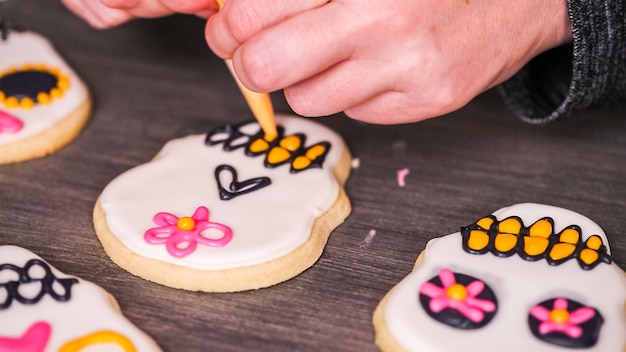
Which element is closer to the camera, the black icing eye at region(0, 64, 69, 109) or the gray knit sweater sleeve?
the gray knit sweater sleeve

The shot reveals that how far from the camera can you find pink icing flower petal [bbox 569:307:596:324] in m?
0.74

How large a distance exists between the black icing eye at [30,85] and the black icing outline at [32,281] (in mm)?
317

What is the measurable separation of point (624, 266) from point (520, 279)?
0.15 metres

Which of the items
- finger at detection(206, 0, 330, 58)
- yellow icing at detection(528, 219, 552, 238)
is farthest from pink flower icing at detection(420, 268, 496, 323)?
finger at detection(206, 0, 330, 58)

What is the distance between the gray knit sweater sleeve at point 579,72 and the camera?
95 cm

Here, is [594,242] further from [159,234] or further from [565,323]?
[159,234]

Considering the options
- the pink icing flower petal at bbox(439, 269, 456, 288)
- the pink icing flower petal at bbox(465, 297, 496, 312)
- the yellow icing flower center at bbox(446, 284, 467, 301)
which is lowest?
the pink icing flower petal at bbox(439, 269, 456, 288)

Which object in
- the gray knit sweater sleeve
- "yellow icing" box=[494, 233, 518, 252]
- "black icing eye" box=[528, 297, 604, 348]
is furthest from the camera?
the gray knit sweater sleeve

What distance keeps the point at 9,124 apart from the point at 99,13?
212mm

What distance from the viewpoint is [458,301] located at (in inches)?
30.0

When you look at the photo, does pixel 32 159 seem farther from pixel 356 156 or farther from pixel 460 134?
pixel 460 134

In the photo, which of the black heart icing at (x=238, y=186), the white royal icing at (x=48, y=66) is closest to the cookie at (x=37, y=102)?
the white royal icing at (x=48, y=66)

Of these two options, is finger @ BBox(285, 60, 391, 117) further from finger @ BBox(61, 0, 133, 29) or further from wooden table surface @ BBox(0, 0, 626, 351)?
finger @ BBox(61, 0, 133, 29)

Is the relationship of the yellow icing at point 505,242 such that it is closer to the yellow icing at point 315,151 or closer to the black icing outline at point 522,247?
the black icing outline at point 522,247
